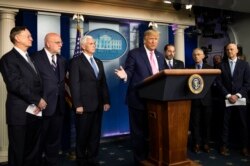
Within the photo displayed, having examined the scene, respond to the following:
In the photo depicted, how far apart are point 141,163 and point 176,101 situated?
760 mm

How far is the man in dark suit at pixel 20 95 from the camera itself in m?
2.43

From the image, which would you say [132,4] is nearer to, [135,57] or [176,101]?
[135,57]

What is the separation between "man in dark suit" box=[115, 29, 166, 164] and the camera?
8.78 ft

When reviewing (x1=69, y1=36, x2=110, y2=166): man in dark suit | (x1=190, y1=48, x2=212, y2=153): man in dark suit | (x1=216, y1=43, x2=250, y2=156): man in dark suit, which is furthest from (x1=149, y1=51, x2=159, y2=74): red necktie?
(x1=216, y1=43, x2=250, y2=156): man in dark suit

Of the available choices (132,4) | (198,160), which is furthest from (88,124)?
(132,4)

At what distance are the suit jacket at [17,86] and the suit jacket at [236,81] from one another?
2290 millimetres

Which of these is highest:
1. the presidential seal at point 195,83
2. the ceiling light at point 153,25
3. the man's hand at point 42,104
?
the ceiling light at point 153,25

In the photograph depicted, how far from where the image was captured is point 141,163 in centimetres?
262

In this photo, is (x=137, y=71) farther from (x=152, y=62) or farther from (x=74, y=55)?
(x=74, y=55)

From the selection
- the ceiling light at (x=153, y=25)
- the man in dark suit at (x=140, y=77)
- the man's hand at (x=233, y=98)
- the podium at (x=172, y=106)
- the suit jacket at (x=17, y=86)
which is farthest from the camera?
the ceiling light at (x=153, y=25)

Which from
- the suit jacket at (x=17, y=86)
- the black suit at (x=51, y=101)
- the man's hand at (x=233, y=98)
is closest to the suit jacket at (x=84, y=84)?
the black suit at (x=51, y=101)

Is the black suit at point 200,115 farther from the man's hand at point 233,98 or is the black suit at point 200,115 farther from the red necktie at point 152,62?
the red necktie at point 152,62

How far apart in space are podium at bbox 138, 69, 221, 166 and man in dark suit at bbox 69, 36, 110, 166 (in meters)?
0.74

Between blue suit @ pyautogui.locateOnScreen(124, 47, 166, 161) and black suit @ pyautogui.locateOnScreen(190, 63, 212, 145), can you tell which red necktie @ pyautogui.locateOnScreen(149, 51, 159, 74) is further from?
black suit @ pyautogui.locateOnScreen(190, 63, 212, 145)
